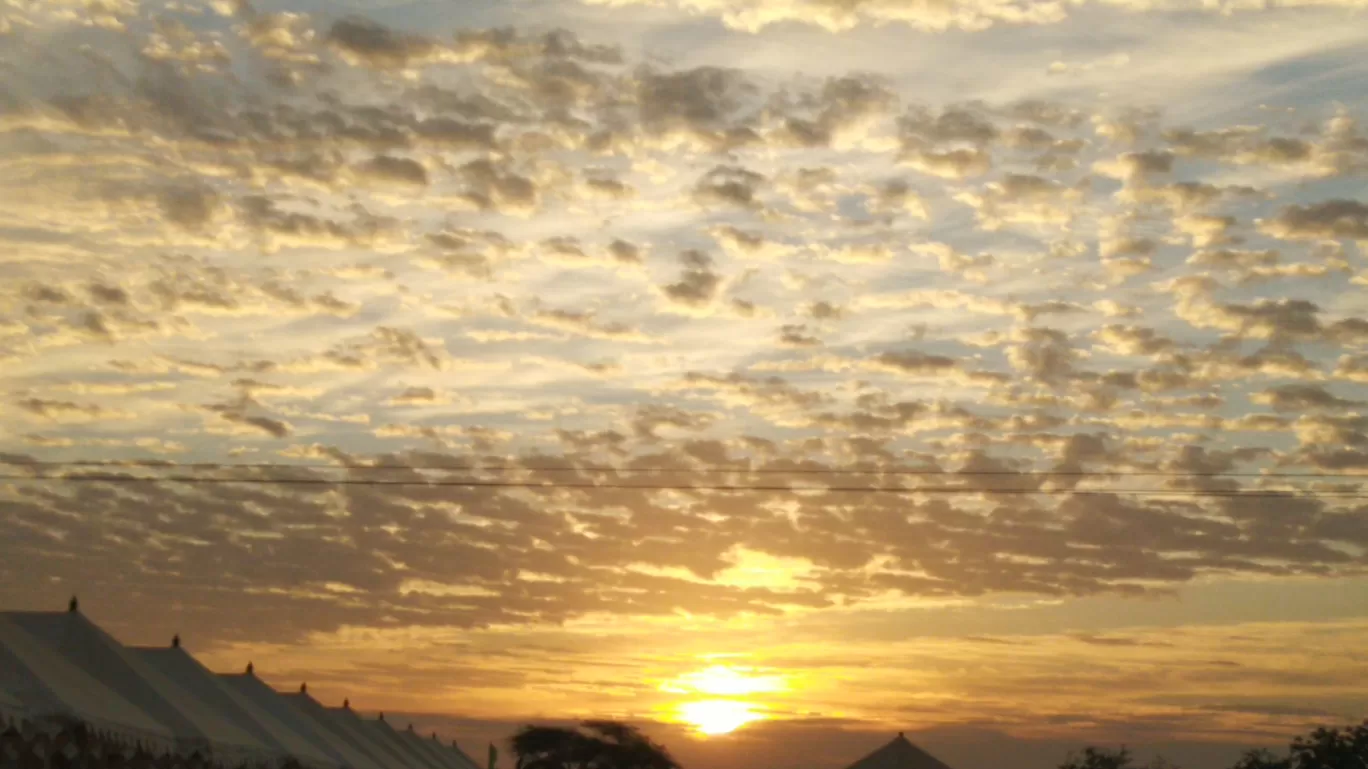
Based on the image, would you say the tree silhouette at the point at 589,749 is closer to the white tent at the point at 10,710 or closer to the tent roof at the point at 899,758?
the tent roof at the point at 899,758

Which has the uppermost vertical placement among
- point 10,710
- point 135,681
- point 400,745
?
point 400,745

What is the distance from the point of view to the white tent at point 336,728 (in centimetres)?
4738

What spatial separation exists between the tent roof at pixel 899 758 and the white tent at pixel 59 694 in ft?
64.9

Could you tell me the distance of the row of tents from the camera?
24688 millimetres

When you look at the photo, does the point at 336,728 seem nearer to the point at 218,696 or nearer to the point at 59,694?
the point at 218,696

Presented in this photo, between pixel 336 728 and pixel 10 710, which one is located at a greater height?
pixel 336 728

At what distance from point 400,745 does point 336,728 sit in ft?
38.8

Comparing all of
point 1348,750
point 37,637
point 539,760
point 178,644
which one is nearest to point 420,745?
point 539,760

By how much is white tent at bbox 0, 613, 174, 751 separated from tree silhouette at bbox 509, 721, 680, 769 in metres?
22.0

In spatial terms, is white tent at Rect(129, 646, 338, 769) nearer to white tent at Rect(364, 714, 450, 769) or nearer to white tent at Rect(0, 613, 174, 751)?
white tent at Rect(0, 613, 174, 751)

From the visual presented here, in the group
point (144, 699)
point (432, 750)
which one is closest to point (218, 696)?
point (144, 699)

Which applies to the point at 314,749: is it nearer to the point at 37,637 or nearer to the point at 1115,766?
the point at 37,637

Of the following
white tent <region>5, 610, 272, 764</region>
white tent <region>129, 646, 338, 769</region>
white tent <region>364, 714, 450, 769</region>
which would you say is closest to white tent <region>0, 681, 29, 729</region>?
white tent <region>5, 610, 272, 764</region>

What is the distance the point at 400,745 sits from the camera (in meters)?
62.0
